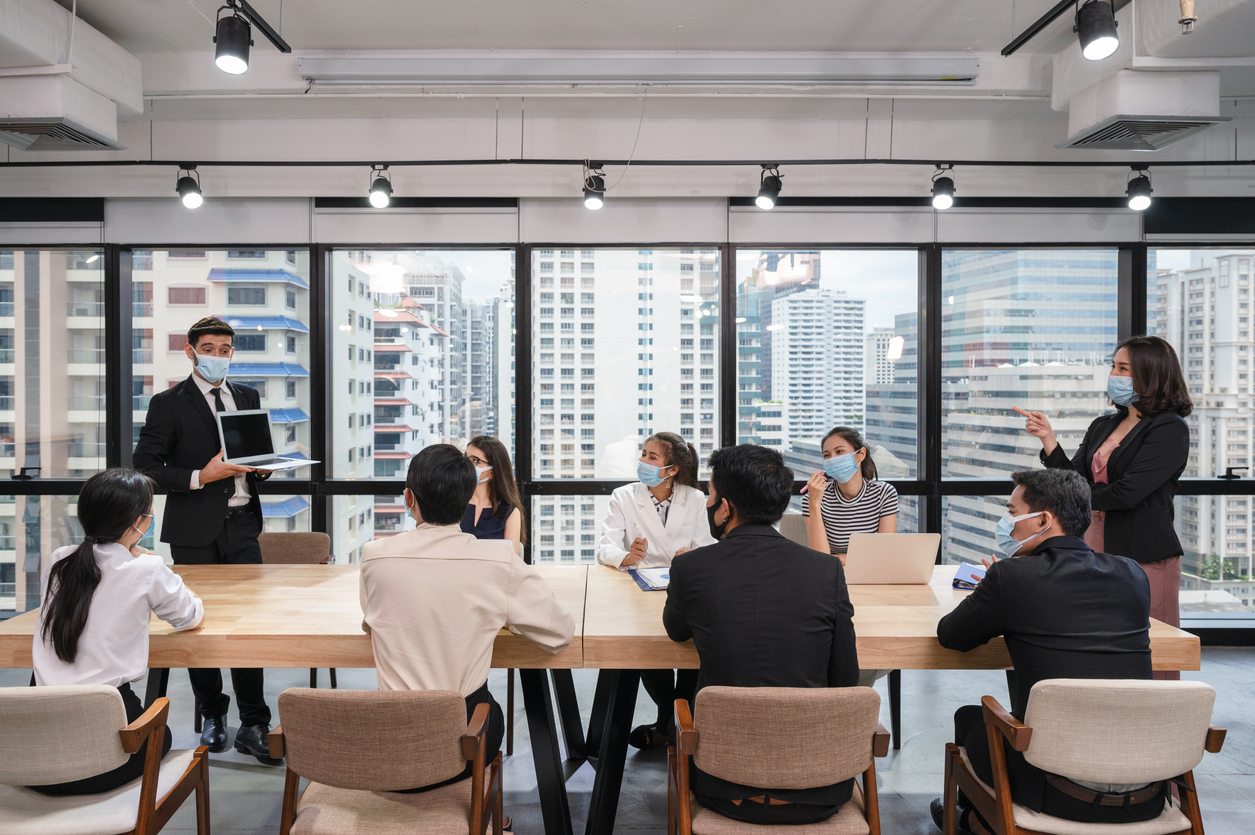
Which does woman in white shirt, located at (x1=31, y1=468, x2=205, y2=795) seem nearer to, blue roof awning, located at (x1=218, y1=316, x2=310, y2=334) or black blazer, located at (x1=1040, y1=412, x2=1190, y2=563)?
blue roof awning, located at (x1=218, y1=316, x2=310, y2=334)

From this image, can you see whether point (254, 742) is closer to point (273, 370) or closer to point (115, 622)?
point (115, 622)

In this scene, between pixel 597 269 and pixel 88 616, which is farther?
pixel 597 269

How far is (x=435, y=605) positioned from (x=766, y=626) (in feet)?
2.74

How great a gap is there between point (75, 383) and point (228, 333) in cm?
221

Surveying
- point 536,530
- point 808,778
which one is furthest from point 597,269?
point 808,778

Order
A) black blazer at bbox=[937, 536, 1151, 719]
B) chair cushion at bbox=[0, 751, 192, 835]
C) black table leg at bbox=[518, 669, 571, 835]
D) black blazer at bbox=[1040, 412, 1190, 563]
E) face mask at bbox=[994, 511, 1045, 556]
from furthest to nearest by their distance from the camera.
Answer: black blazer at bbox=[1040, 412, 1190, 563] → black table leg at bbox=[518, 669, 571, 835] → face mask at bbox=[994, 511, 1045, 556] → black blazer at bbox=[937, 536, 1151, 719] → chair cushion at bbox=[0, 751, 192, 835]

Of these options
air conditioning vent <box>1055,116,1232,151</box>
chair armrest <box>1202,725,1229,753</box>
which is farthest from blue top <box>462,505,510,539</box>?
Answer: air conditioning vent <box>1055,116,1232,151</box>

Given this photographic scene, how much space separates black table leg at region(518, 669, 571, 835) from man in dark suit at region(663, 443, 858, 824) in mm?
584

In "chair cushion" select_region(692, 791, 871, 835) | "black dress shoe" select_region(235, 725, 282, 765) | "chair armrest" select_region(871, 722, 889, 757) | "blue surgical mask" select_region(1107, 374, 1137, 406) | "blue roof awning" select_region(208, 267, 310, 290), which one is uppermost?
"blue roof awning" select_region(208, 267, 310, 290)

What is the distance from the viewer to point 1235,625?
4406 mm

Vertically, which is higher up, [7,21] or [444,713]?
[7,21]

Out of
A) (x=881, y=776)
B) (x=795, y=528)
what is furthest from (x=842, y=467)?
(x=881, y=776)

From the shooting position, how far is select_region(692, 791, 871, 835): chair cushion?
1673 mm

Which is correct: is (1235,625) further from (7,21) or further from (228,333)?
(7,21)
